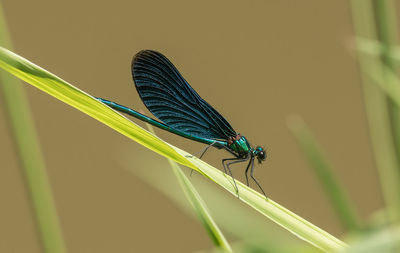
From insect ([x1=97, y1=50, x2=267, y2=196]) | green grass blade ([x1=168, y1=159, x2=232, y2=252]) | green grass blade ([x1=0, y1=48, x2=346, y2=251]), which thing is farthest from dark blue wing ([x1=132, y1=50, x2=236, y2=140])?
green grass blade ([x1=168, y1=159, x2=232, y2=252])

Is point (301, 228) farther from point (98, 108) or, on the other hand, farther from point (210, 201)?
point (98, 108)

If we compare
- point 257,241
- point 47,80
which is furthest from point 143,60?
point 257,241

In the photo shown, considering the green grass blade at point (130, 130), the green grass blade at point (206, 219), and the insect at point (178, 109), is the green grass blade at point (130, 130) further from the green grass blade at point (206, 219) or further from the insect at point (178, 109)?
the insect at point (178, 109)

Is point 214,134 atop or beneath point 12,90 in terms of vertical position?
atop

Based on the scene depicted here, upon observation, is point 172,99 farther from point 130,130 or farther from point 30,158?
point 30,158

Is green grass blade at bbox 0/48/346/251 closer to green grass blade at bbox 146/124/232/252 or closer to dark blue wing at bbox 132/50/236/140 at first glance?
green grass blade at bbox 146/124/232/252

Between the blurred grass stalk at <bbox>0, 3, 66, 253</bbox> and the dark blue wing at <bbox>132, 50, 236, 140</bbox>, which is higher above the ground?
the dark blue wing at <bbox>132, 50, 236, 140</bbox>

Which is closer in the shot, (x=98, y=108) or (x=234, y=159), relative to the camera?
(x=98, y=108)
